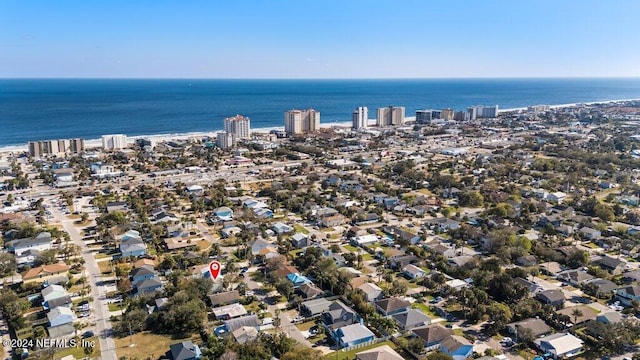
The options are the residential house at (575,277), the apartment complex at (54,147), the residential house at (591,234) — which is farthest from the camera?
the apartment complex at (54,147)

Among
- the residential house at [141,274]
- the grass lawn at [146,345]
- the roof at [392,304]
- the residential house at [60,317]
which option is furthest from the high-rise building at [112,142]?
the roof at [392,304]

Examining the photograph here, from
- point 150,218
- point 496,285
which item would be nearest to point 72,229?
point 150,218


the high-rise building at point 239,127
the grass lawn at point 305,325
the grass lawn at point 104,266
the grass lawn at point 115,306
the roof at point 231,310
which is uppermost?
the high-rise building at point 239,127

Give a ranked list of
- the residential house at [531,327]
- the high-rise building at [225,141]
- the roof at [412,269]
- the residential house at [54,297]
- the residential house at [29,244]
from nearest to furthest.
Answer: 1. the residential house at [531,327]
2. the residential house at [54,297]
3. the roof at [412,269]
4. the residential house at [29,244]
5. the high-rise building at [225,141]

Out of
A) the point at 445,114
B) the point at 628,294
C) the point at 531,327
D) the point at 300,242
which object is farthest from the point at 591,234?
the point at 445,114

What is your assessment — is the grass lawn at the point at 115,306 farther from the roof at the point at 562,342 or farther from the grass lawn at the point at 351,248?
the roof at the point at 562,342

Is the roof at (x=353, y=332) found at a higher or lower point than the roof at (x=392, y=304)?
lower

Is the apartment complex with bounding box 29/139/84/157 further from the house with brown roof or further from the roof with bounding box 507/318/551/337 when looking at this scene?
the roof with bounding box 507/318/551/337
